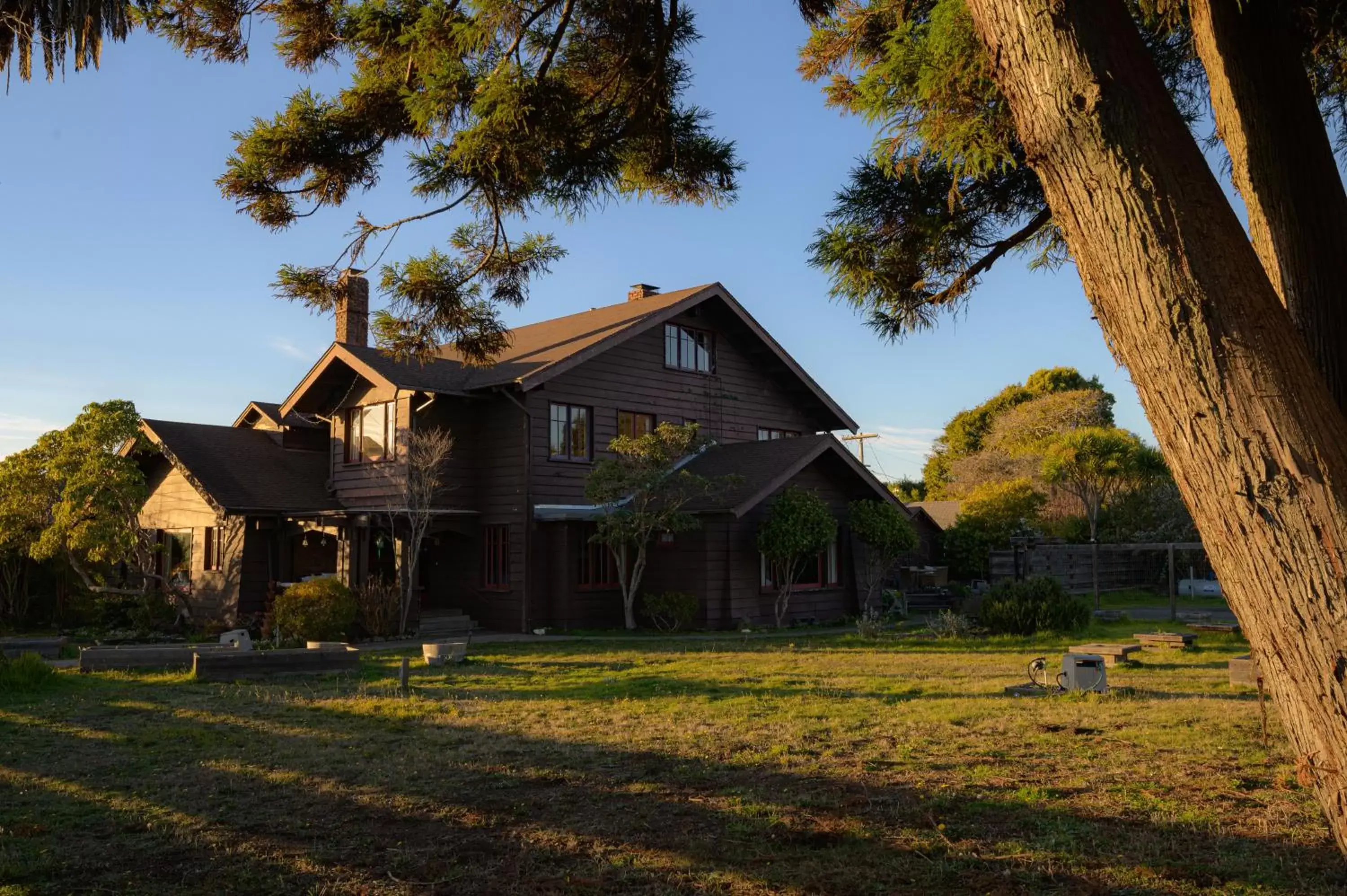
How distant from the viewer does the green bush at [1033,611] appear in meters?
19.0

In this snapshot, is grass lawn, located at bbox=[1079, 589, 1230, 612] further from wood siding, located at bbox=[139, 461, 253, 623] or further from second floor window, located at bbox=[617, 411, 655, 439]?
wood siding, located at bbox=[139, 461, 253, 623]

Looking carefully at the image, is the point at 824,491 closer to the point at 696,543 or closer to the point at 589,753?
the point at 696,543

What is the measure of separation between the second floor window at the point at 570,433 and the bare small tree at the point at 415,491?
2.29m

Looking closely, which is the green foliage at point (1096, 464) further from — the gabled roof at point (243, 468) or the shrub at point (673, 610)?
the gabled roof at point (243, 468)

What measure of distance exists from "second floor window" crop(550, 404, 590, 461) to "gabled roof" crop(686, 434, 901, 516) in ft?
8.42

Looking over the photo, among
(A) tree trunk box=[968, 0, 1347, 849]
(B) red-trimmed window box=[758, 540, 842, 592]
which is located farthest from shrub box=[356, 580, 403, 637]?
(A) tree trunk box=[968, 0, 1347, 849]

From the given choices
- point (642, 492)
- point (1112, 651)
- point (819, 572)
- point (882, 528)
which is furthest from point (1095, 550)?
point (642, 492)

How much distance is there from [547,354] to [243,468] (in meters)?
7.69

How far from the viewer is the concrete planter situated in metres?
15.9

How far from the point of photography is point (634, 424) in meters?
25.8

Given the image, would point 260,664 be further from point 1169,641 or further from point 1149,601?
point 1149,601

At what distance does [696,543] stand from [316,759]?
1489cm

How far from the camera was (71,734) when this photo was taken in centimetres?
998

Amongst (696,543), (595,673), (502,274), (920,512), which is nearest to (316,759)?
(502,274)
